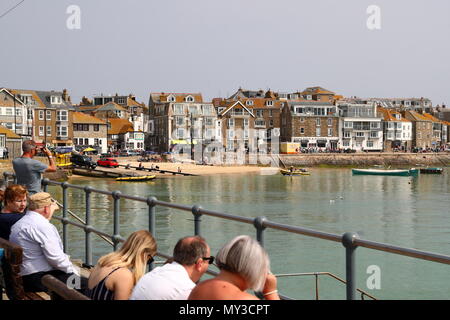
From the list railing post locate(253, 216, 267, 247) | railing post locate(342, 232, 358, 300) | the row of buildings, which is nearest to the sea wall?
the row of buildings

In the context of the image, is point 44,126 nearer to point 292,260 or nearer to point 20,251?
point 292,260

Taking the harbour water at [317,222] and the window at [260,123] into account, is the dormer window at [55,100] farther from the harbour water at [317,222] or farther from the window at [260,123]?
the window at [260,123]

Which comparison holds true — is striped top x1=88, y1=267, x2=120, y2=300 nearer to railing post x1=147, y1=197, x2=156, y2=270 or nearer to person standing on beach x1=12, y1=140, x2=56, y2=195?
railing post x1=147, y1=197, x2=156, y2=270

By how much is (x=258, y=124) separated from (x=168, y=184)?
56142 mm

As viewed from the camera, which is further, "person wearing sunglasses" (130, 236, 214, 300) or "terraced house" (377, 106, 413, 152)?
"terraced house" (377, 106, 413, 152)

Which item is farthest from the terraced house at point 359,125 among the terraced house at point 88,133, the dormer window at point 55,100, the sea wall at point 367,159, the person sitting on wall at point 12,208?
the person sitting on wall at point 12,208

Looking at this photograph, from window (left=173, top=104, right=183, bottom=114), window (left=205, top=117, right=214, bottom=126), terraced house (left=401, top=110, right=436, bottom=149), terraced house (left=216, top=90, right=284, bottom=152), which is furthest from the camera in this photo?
terraced house (left=401, top=110, right=436, bottom=149)

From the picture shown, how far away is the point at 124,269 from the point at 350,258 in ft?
5.48

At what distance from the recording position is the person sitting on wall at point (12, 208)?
7.14m

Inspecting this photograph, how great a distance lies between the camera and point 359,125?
5064 inches

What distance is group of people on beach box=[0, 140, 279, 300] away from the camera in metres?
3.61

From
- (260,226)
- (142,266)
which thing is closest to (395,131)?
(260,226)

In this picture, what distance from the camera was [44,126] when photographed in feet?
317

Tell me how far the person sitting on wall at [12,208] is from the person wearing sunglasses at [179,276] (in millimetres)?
3304
